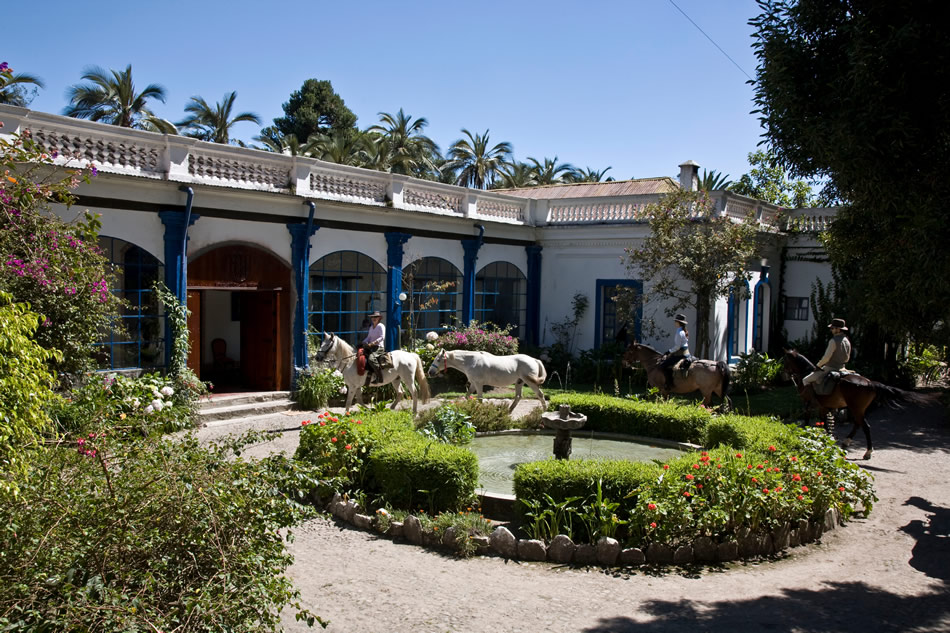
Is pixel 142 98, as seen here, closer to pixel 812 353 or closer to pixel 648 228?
pixel 648 228

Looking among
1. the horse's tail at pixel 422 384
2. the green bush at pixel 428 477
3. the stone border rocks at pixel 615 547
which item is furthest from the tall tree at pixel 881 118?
the horse's tail at pixel 422 384

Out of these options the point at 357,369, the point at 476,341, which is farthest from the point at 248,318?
the point at 476,341

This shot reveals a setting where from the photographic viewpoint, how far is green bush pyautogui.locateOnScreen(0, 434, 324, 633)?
3.66m

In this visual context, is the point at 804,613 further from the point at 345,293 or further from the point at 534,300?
the point at 534,300

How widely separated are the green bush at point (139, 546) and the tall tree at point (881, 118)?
17.1 ft

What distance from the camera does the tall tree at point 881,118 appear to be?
5.75 m

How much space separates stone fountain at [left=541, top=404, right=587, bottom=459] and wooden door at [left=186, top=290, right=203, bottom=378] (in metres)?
7.22

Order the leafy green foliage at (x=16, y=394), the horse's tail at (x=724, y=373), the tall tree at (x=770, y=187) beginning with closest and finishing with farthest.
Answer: the leafy green foliage at (x=16, y=394), the horse's tail at (x=724, y=373), the tall tree at (x=770, y=187)

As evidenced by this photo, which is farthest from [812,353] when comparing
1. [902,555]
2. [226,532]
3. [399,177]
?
[226,532]

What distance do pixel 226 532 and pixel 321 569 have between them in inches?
90.2

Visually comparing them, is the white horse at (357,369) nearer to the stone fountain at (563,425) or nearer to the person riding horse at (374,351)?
the person riding horse at (374,351)

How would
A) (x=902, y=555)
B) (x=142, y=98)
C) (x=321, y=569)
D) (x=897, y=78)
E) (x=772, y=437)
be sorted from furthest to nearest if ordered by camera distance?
(x=142, y=98) → (x=772, y=437) → (x=902, y=555) → (x=321, y=569) → (x=897, y=78)

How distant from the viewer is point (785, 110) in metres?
6.85

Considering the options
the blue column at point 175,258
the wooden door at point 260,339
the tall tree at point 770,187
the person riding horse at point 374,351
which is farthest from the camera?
the tall tree at point 770,187
